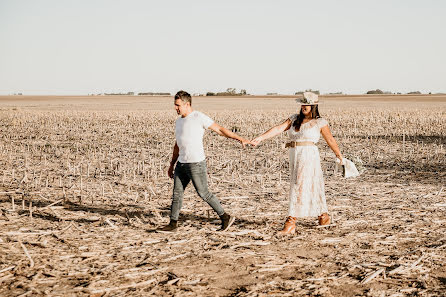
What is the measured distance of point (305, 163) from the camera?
23.4 ft

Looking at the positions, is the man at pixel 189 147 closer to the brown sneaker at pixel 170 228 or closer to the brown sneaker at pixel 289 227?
the brown sneaker at pixel 170 228

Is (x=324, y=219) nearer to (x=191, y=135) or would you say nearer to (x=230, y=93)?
(x=191, y=135)

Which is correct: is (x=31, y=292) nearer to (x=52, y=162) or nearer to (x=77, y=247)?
(x=77, y=247)

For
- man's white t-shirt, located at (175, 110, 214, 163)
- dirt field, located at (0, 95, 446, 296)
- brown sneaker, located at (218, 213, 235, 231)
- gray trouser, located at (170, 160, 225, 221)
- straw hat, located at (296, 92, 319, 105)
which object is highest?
straw hat, located at (296, 92, 319, 105)

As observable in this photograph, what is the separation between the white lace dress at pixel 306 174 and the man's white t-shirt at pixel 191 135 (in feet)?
4.15

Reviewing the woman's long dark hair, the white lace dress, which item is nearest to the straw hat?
the woman's long dark hair

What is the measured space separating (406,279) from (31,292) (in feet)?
11.9

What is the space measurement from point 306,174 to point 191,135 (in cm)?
165

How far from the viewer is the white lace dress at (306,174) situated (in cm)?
713

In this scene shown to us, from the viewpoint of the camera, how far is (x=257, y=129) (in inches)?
946

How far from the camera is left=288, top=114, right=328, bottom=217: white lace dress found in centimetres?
713

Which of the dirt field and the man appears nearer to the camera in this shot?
the dirt field

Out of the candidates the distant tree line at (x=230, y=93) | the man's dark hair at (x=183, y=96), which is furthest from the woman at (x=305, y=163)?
the distant tree line at (x=230, y=93)

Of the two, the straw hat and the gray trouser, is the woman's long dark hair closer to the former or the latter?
the straw hat
